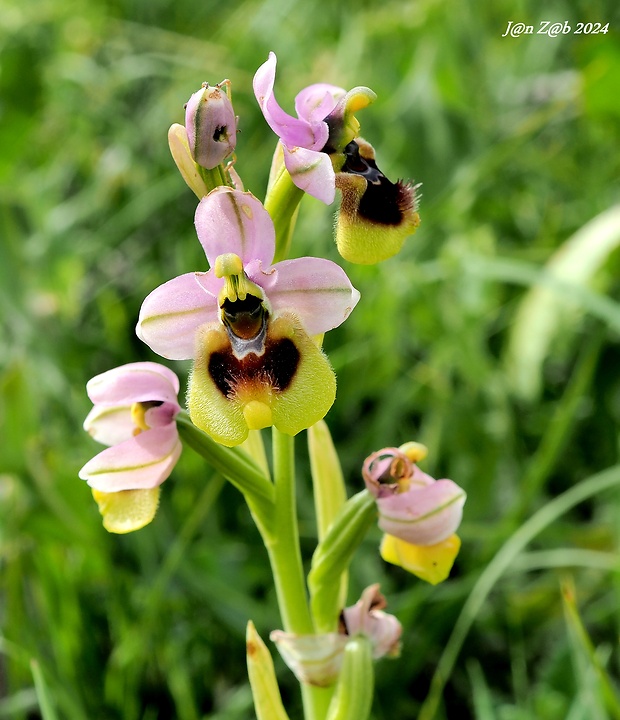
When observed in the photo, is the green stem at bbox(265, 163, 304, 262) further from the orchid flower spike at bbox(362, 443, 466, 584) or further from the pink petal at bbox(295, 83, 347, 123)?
the orchid flower spike at bbox(362, 443, 466, 584)

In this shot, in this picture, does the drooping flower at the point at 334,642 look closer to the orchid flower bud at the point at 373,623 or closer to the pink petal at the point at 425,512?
the orchid flower bud at the point at 373,623

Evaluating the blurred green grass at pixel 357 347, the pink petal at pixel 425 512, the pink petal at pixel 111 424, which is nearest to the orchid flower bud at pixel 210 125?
the pink petal at pixel 111 424

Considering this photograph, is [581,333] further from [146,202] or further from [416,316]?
[146,202]

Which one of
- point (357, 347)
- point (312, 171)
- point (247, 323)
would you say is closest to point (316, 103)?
point (312, 171)

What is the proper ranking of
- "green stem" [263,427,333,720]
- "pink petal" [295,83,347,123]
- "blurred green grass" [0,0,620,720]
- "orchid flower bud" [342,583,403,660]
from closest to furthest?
"pink petal" [295,83,347,123]
"green stem" [263,427,333,720]
"orchid flower bud" [342,583,403,660]
"blurred green grass" [0,0,620,720]

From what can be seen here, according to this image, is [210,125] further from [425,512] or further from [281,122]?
[425,512]

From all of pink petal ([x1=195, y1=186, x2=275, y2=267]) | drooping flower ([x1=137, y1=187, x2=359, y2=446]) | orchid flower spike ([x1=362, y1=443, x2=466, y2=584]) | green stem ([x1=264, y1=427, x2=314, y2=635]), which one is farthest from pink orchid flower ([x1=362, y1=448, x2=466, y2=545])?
pink petal ([x1=195, y1=186, x2=275, y2=267])

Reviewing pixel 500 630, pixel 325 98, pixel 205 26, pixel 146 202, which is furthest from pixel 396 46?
pixel 325 98
